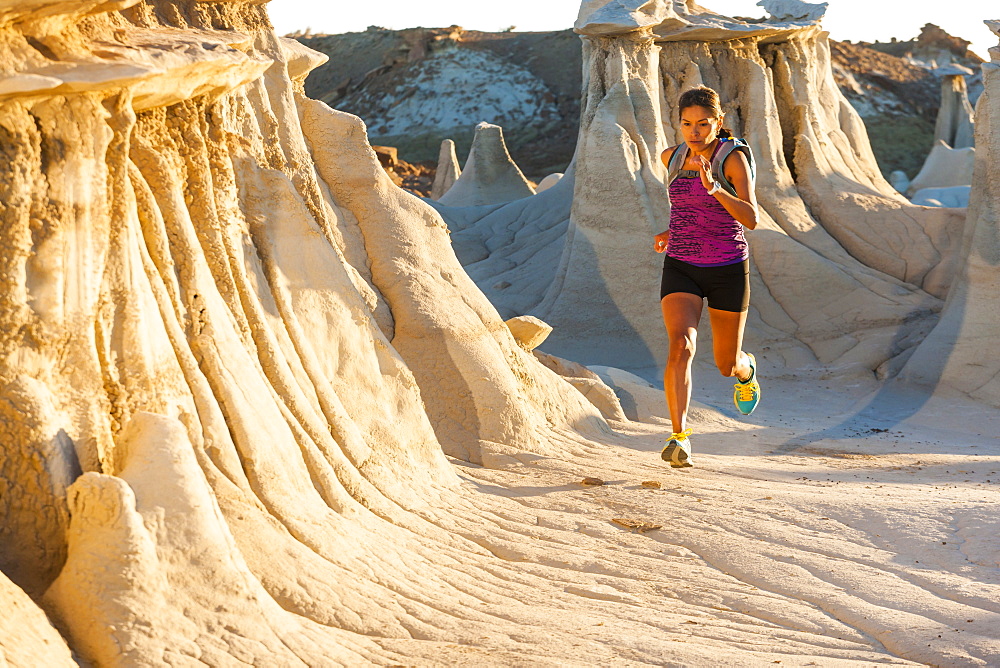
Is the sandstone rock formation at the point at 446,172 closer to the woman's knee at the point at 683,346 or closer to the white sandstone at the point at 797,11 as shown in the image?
the white sandstone at the point at 797,11

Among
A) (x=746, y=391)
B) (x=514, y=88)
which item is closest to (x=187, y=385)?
(x=746, y=391)

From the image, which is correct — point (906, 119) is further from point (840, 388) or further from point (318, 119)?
point (318, 119)

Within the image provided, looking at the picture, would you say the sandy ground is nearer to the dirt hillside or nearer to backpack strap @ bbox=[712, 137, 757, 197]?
backpack strap @ bbox=[712, 137, 757, 197]

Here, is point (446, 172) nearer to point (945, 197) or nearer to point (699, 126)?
point (945, 197)

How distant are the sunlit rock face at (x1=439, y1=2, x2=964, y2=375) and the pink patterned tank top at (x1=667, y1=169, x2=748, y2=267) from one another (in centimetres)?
691

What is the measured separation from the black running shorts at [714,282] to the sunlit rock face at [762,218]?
22.4 ft

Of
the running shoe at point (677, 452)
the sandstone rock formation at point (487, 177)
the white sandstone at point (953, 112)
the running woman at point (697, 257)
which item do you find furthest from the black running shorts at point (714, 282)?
the white sandstone at point (953, 112)

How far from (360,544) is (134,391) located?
0.94m

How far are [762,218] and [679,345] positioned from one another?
8.44m

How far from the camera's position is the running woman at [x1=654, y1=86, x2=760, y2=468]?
4.78 m

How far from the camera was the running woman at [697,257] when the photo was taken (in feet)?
15.7

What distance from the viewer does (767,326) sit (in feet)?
40.3

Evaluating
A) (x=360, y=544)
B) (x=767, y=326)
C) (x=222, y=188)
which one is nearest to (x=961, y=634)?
(x=360, y=544)

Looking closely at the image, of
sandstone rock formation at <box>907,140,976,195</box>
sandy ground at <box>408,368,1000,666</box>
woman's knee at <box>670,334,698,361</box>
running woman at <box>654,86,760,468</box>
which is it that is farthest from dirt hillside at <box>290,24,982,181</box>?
woman's knee at <box>670,334,698,361</box>
